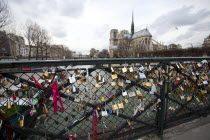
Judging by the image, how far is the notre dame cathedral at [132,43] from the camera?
50031 millimetres

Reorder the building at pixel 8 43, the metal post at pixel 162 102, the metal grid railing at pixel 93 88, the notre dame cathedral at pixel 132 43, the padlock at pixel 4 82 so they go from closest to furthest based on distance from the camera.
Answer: the padlock at pixel 4 82
the metal grid railing at pixel 93 88
the metal post at pixel 162 102
the building at pixel 8 43
the notre dame cathedral at pixel 132 43

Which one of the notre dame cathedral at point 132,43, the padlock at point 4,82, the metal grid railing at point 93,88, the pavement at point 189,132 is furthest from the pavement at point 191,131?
the notre dame cathedral at point 132,43

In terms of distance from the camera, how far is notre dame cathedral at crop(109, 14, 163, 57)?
1970 inches

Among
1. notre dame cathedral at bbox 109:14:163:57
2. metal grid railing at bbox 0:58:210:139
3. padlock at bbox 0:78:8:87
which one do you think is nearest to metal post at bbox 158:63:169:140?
metal grid railing at bbox 0:58:210:139

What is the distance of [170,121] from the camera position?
2.51 metres

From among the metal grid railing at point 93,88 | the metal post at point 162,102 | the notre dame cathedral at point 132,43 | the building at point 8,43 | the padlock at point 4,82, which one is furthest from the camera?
the notre dame cathedral at point 132,43

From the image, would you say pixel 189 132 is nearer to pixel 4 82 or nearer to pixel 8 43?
pixel 4 82

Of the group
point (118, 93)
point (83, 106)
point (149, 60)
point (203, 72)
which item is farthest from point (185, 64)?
point (83, 106)

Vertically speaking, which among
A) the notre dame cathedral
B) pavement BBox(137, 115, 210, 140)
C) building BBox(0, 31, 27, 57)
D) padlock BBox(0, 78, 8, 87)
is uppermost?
the notre dame cathedral

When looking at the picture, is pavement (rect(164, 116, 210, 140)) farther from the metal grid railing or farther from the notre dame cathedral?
the notre dame cathedral

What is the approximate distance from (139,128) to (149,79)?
3.50 feet

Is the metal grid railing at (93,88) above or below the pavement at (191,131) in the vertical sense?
above

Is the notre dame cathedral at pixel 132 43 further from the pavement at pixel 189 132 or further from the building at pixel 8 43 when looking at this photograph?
the pavement at pixel 189 132

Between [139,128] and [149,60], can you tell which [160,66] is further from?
[139,128]
